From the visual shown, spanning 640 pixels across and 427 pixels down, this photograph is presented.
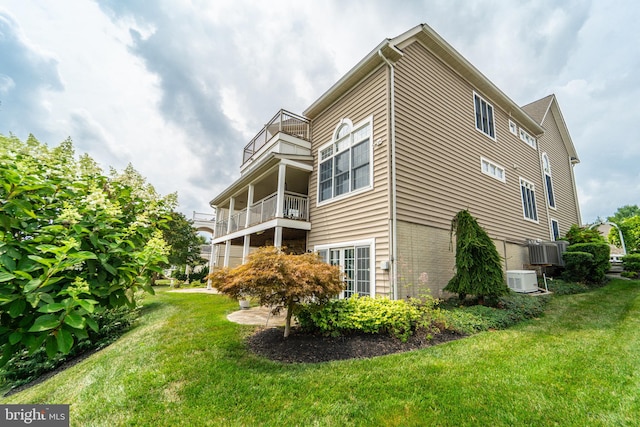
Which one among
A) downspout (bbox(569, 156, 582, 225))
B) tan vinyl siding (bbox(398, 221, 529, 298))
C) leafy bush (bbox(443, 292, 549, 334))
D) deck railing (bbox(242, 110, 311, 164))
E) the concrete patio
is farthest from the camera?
downspout (bbox(569, 156, 582, 225))

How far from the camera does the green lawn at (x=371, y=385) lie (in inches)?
112

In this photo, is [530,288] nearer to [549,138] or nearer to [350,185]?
[350,185]

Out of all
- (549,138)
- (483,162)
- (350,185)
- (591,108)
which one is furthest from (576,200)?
(350,185)

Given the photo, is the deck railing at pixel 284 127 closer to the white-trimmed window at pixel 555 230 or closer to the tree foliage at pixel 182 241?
the tree foliage at pixel 182 241

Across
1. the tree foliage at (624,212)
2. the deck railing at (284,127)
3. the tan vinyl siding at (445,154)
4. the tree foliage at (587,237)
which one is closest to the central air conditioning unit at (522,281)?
the tan vinyl siding at (445,154)

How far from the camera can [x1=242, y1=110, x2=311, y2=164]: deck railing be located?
11719 millimetres

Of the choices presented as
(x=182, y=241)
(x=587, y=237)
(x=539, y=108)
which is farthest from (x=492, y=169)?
(x=182, y=241)

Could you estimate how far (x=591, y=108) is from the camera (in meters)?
19.3

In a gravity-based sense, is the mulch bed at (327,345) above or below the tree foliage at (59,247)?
below

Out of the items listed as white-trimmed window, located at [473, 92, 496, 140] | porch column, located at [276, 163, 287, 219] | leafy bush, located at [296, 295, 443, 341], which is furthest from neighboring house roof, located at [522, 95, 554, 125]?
leafy bush, located at [296, 295, 443, 341]

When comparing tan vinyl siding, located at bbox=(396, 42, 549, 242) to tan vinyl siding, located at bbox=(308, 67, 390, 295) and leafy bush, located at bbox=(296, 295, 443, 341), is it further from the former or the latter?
leafy bush, located at bbox=(296, 295, 443, 341)

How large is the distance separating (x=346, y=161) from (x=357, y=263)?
341cm

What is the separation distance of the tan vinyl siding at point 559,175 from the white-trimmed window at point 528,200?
6.71 feet

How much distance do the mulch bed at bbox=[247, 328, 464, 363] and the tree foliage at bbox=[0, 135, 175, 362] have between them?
114 inches
